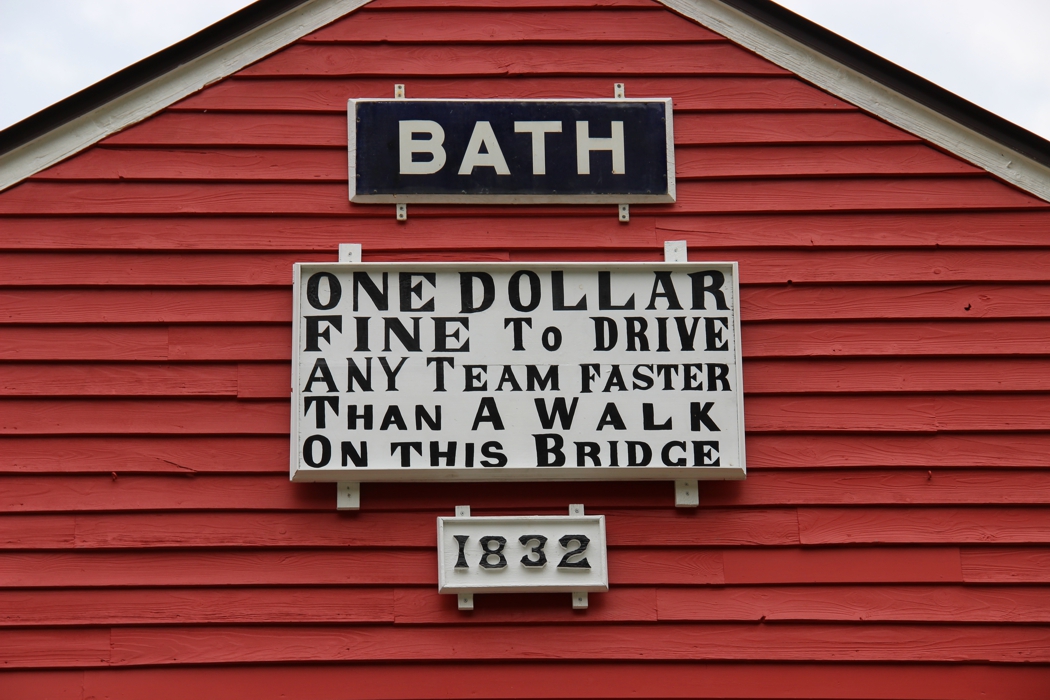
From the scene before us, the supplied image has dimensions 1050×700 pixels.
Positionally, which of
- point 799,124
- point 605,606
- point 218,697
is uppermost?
point 799,124


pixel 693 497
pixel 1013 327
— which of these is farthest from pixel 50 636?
pixel 1013 327

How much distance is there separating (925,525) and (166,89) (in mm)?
4226

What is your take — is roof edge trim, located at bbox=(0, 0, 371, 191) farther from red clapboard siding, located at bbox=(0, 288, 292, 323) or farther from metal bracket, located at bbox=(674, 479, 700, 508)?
metal bracket, located at bbox=(674, 479, 700, 508)

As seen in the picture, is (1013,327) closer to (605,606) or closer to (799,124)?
(799,124)

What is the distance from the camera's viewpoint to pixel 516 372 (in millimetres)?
5750

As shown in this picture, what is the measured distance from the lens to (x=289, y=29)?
20.5 ft

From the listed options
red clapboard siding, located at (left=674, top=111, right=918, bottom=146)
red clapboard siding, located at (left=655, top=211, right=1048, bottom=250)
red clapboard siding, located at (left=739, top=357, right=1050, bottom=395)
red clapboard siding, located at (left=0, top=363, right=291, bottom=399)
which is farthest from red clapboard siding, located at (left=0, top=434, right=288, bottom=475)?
red clapboard siding, located at (left=674, top=111, right=918, bottom=146)

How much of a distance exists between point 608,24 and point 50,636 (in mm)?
3982

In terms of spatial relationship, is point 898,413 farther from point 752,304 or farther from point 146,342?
point 146,342

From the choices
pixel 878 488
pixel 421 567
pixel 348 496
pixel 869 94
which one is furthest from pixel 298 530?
pixel 869 94

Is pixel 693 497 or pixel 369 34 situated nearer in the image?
pixel 693 497

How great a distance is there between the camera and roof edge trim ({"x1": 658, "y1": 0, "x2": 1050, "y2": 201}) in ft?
20.3

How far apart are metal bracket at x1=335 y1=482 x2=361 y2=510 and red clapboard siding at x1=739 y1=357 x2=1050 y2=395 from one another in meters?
1.90

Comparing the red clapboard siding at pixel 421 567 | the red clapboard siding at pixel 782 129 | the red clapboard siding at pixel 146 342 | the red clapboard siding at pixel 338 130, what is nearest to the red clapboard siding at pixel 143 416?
the red clapboard siding at pixel 146 342
